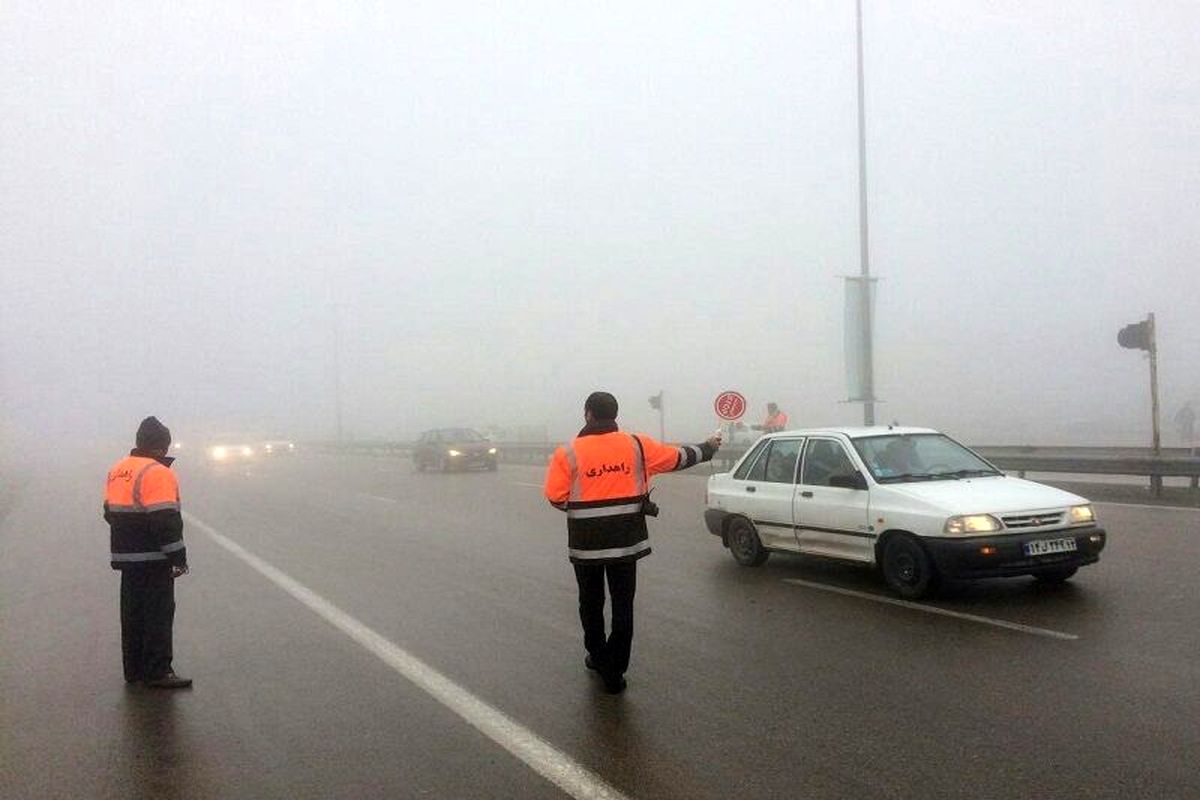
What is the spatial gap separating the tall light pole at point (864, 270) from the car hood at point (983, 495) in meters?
11.7

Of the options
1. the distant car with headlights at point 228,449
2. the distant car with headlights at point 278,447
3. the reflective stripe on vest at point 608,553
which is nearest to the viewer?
the reflective stripe on vest at point 608,553

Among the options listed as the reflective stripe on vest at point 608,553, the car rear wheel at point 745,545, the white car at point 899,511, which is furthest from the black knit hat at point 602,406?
the car rear wheel at point 745,545

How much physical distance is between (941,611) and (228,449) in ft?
154

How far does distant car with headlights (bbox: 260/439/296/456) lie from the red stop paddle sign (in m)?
41.1

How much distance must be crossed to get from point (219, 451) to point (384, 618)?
44.7m

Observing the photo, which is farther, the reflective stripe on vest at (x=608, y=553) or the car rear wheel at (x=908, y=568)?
the car rear wheel at (x=908, y=568)

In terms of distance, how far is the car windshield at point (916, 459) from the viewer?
8.47 meters

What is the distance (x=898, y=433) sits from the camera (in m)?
9.06

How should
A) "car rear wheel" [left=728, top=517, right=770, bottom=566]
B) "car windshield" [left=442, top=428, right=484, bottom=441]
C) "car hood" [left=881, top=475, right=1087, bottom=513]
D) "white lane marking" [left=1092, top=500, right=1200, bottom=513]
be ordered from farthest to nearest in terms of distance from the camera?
1. "car windshield" [left=442, top=428, right=484, bottom=441]
2. "white lane marking" [left=1092, top=500, right=1200, bottom=513]
3. "car rear wheel" [left=728, top=517, right=770, bottom=566]
4. "car hood" [left=881, top=475, right=1087, bottom=513]

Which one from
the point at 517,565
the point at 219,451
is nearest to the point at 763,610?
the point at 517,565

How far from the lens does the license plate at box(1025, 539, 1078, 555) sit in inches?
292

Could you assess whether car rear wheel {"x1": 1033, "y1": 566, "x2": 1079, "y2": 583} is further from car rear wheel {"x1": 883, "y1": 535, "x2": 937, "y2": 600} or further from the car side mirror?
the car side mirror

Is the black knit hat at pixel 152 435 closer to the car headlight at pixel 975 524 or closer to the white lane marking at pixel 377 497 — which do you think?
the car headlight at pixel 975 524

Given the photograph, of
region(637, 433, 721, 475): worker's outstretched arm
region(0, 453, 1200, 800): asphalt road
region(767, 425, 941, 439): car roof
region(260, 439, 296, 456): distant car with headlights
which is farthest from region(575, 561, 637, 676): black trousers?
region(260, 439, 296, 456): distant car with headlights
